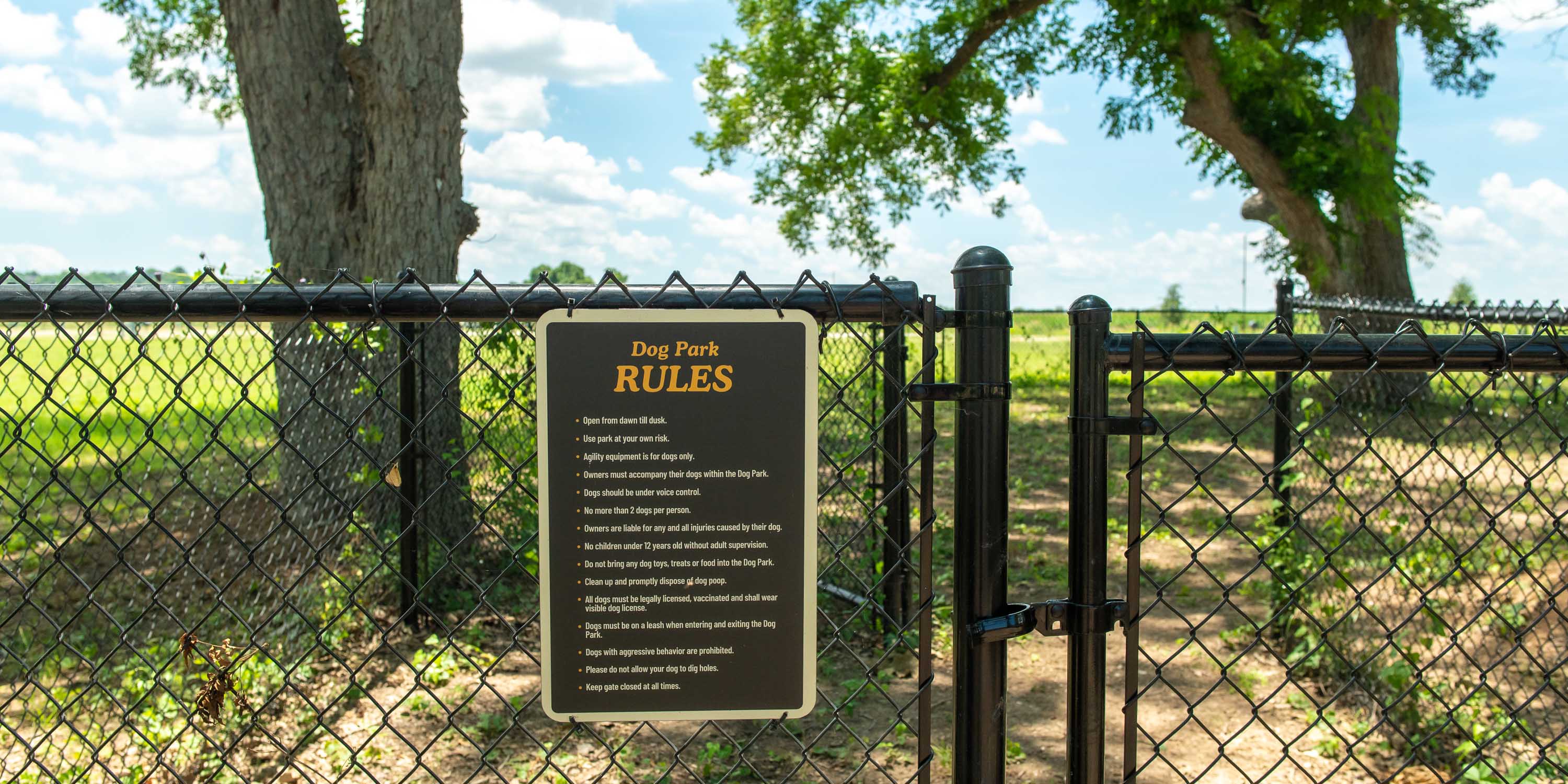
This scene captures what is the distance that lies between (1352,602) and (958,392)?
351cm

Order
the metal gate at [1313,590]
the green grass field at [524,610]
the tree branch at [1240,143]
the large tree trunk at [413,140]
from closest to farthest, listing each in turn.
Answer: the metal gate at [1313,590] < the green grass field at [524,610] < the large tree trunk at [413,140] < the tree branch at [1240,143]

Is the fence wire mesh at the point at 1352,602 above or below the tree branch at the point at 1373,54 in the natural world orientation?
below

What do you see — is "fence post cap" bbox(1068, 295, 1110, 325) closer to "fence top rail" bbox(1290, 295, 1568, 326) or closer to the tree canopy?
"fence top rail" bbox(1290, 295, 1568, 326)

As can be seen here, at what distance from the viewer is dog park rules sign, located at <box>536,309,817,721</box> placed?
158cm

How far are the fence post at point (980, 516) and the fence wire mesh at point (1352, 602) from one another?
234 millimetres

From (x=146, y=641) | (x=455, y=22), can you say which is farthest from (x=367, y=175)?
(x=146, y=641)

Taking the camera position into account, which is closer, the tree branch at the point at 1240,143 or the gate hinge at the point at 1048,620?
the gate hinge at the point at 1048,620

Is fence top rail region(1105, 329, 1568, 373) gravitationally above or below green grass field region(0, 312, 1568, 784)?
above

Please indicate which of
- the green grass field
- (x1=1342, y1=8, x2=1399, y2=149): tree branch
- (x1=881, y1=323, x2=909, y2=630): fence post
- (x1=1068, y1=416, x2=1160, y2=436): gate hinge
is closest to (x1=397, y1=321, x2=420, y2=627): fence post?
the green grass field

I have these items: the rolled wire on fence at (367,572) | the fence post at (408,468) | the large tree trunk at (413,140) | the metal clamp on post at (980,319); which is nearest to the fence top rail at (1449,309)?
the metal clamp on post at (980,319)

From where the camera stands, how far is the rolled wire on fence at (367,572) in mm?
1693

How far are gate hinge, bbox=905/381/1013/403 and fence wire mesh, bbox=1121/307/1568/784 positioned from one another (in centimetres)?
24

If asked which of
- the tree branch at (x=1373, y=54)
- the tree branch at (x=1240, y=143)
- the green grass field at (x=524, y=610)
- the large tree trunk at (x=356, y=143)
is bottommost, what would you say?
the green grass field at (x=524, y=610)

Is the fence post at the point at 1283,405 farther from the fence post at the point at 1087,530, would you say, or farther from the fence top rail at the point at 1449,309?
the fence post at the point at 1087,530
